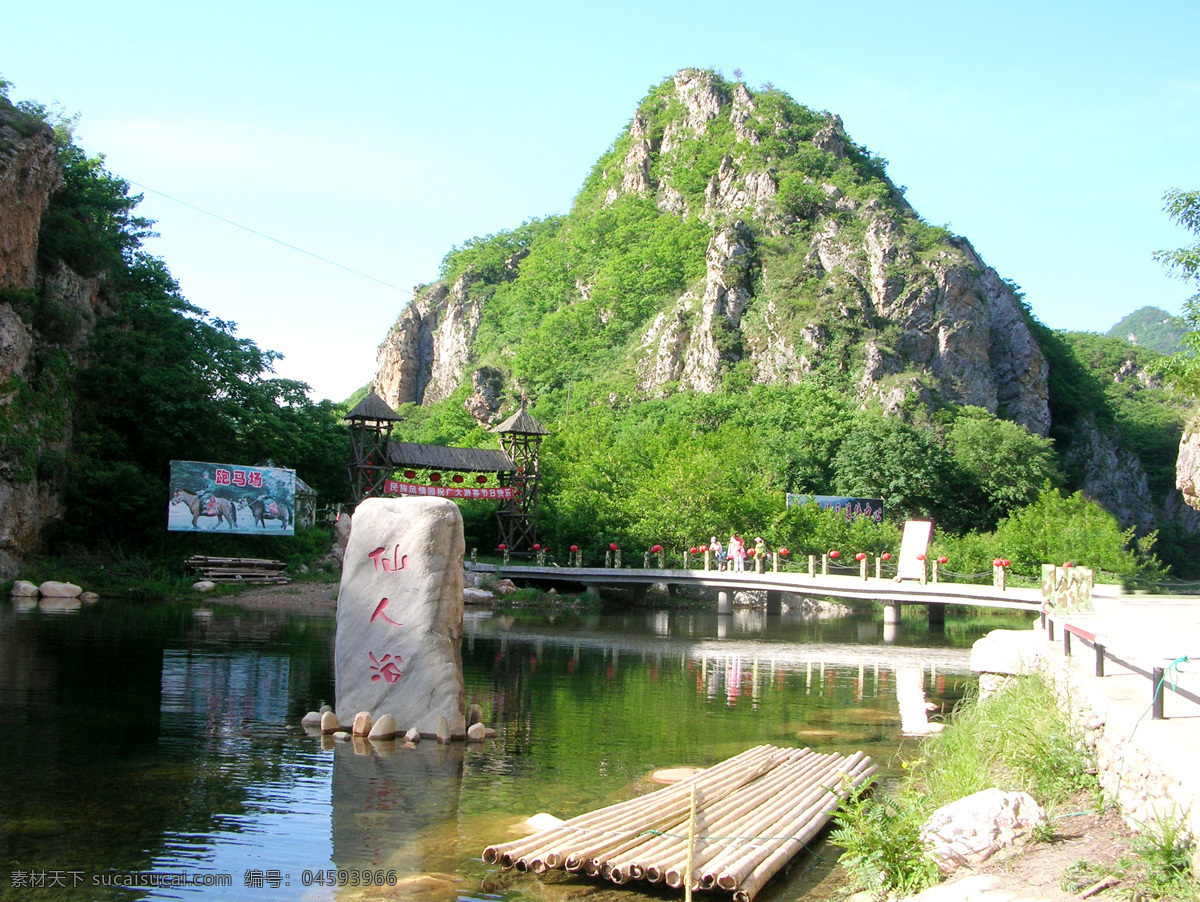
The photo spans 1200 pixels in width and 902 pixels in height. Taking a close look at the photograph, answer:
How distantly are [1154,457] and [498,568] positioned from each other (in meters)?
55.9

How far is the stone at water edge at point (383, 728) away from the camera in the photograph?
1155 centimetres

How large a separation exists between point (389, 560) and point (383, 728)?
6.23 feet

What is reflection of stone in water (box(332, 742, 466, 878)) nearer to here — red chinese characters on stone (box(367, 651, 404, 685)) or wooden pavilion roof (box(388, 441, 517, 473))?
red chinese characters on stone (box(367, 651, 404, 685))

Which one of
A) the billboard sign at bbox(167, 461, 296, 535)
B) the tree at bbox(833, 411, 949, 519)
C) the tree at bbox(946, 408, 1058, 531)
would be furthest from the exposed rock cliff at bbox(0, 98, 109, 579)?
the tree at bbox(946, 408, 1058, 531)

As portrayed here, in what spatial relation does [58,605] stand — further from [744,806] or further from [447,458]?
[744,806]

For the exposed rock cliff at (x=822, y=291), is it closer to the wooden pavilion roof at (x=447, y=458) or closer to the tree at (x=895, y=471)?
the tree at (x=895, y=471)

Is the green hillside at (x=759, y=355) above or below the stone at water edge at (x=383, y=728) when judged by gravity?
above

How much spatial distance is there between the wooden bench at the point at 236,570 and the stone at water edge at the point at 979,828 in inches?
1113

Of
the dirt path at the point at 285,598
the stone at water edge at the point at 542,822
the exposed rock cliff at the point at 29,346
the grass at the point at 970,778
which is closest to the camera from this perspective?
the grass at the point at 970,778

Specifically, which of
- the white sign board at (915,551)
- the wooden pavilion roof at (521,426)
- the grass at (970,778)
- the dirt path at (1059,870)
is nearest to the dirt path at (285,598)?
the wooden pavilion roof at (521,426)

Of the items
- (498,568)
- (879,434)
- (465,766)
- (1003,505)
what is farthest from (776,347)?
(465,766)

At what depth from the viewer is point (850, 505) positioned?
44406mm

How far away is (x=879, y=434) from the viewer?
52750mm

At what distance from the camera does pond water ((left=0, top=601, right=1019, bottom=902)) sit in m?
7.32
